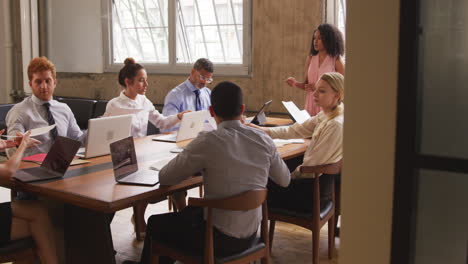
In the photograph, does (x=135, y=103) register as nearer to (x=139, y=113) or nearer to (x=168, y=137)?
(x=139, y=113)

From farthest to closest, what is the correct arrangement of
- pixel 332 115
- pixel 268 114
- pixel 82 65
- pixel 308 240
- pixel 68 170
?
1. pixel 82 65
2. pixel 268 114
3. pixel 308 240
4. pixel 332 115
5. pixel 68 170

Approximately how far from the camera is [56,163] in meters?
2.83

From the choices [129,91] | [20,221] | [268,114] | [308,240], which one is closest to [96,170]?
[20,221]

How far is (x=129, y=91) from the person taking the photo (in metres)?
4.30

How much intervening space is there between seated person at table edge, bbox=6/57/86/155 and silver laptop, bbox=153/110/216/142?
830mm

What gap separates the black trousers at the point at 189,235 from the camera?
2512mm

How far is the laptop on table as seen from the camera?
9.05 feet

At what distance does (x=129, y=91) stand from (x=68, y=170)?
1.44m

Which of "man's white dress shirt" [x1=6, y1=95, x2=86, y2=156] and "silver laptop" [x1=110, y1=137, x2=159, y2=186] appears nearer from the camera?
"silver laptop" [x1=110, y1=137, x2=159, y2=186]

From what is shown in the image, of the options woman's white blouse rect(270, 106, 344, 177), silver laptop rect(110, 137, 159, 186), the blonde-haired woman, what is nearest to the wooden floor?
the blonde-haired woman

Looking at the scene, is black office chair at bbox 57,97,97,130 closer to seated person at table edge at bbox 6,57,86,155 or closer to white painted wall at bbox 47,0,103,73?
white painted wall at bbox 47,0,103,73

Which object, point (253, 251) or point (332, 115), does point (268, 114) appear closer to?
point (332, 115)

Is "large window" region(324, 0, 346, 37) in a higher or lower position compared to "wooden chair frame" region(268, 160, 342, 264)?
higher

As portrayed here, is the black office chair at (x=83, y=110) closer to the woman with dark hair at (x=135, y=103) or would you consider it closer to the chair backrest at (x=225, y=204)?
the woman with dark hair at (x=135, y=103)
